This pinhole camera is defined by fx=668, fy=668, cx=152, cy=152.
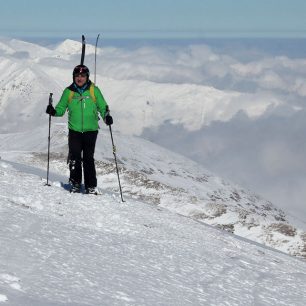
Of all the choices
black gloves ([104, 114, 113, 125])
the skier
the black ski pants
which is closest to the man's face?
the skier

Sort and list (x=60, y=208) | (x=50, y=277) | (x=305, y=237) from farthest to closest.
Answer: (x=305, y=237) < (x=60, y=208) < (x=50, y=277)

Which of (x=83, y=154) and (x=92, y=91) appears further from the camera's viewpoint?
(x=83, y=154)

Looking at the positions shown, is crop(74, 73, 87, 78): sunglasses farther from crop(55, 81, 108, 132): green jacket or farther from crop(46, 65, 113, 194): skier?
crop(55, 81, 108, 132): green jacket

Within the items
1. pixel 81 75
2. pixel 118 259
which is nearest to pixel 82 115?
pixel 81 75

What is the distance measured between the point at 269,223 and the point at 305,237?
6.06 m

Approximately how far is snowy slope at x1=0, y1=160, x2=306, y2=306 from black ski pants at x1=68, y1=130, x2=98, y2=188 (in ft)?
2.11

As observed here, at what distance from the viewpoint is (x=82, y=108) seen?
1867 cm

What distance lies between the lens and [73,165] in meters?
19.4

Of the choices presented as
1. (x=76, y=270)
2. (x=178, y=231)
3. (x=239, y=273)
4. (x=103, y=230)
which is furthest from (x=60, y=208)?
(x=76, y=270)

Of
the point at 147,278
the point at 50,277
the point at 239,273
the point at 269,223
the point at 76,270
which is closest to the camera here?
the point at 50,277

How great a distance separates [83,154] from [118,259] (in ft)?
24.7

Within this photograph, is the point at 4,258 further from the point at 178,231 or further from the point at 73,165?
the point at 73,165

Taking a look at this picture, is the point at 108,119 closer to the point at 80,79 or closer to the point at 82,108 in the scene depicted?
the point at 82,108

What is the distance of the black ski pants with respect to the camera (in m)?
19.1
